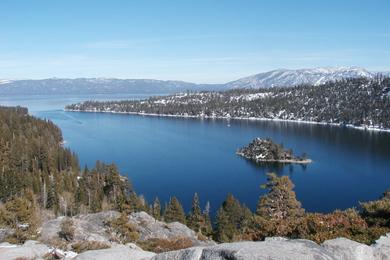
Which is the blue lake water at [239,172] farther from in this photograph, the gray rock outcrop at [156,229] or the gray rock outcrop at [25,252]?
the gray rock outcrop at [25,252]

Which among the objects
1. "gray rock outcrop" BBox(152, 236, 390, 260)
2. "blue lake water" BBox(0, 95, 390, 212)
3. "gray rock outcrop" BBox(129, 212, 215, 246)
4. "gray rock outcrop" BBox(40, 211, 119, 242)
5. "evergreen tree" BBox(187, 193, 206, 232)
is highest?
"gray rock outcrop" BBox(152, 236, 390, 260)

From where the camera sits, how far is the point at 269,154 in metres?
173

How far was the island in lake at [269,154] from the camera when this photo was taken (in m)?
170

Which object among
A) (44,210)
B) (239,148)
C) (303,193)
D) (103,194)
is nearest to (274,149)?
(239,148)

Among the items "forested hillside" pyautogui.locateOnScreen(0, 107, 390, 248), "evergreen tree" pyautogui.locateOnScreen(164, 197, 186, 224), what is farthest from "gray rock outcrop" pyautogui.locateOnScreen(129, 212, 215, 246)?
"evergreen tree" pyautogui.locateOnScreen(164, 197, 186, 224)

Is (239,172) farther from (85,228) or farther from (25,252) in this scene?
(25,252)

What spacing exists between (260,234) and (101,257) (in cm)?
956

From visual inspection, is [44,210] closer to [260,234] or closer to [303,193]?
[303,193]

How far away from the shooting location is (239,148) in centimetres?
19150

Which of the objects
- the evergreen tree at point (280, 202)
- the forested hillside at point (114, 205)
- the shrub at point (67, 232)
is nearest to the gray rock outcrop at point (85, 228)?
the shrub at point (67, 232)

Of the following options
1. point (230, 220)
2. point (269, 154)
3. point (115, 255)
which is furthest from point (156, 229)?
point (269, 154)

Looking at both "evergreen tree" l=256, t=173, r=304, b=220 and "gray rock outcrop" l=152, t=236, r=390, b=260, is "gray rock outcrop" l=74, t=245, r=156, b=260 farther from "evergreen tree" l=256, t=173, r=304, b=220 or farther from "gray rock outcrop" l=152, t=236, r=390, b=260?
"evergreen tree" l=256, t=173, r=304, b=220

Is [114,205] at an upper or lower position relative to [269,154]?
upper

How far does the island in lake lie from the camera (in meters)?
170
